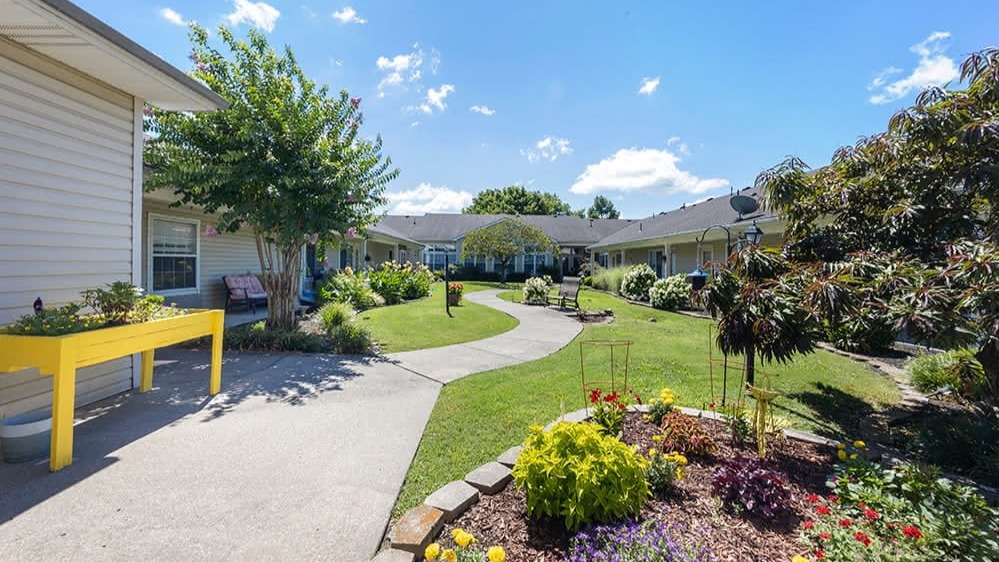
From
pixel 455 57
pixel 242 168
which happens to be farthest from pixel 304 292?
pixel 455 57

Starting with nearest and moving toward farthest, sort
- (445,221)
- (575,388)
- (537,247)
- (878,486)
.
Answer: (878,486) < (575,388) < (537,247) < (445,221)

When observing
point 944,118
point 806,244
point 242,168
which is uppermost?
point 242,168

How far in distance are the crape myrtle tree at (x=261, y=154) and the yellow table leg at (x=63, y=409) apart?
439cm

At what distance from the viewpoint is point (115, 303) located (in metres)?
3.70

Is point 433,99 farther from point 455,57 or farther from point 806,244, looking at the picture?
point 806,244

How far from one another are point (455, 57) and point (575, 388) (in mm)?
11386

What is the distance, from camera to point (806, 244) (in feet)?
13.8

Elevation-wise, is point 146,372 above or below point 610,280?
below

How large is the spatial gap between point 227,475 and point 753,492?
3.62 meters

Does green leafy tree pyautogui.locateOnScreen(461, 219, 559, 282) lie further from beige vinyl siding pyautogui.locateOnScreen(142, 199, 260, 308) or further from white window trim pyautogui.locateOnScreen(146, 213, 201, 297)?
white window trim pyautogui.locateOnScreen(146, 213, 201, 297)

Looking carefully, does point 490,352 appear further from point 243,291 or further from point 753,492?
point 243,291

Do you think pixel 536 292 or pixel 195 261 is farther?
pixel 536 292

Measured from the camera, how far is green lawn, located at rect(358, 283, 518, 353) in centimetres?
827

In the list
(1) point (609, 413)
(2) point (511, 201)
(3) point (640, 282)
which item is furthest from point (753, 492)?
(2) point (511, 201)
